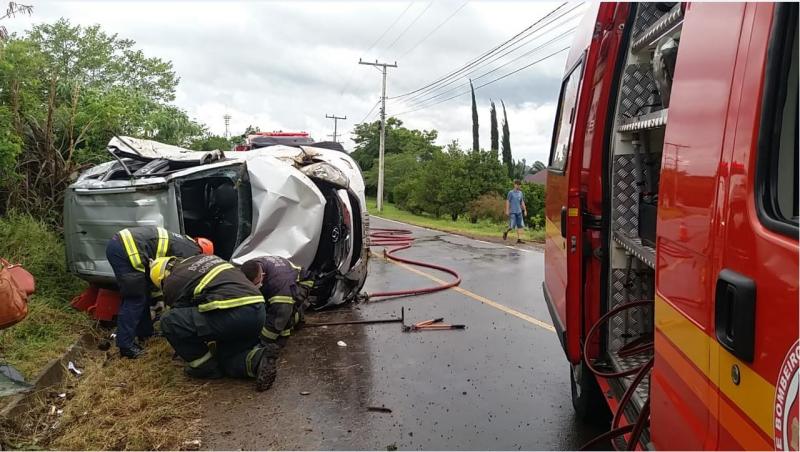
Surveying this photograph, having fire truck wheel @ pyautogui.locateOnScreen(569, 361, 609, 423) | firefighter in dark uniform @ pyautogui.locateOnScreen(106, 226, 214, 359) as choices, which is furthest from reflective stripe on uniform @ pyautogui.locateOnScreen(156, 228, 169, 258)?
fire truck wheel @ pyautogui.locateOnScreen(569, 361, 609, 423)

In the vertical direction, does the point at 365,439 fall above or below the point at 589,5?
below

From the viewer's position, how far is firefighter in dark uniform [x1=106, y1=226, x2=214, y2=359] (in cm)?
491

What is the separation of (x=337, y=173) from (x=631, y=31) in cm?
388

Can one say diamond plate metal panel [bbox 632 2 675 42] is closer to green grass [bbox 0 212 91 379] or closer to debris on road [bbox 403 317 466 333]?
debris on road [bbox 403 317 466 333]

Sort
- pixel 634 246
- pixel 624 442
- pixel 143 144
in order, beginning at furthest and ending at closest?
pixel 143 144
pixel 634 246
pixel 624 442

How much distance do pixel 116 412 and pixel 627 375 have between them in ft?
10.6

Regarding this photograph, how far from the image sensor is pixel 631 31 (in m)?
2.95

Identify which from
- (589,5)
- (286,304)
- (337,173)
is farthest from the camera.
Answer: (337,173)

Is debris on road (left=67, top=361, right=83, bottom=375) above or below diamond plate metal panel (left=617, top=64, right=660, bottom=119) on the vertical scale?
below

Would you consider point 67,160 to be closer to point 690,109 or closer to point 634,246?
point 634,246

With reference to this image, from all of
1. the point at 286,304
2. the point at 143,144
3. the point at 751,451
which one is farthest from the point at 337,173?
the point at 751,451

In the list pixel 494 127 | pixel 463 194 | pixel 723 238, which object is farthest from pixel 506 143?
pixel 723 238

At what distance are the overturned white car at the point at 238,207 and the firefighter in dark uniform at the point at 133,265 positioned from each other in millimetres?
454

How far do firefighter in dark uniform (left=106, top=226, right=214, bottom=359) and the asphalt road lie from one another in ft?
3.54
